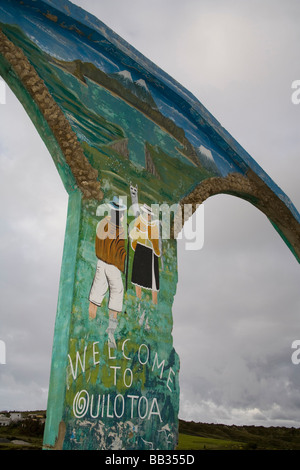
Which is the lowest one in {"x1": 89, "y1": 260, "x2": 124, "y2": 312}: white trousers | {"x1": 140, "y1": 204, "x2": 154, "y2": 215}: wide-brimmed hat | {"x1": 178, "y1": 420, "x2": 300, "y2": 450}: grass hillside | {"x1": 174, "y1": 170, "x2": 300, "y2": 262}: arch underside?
{"x1": 178, "y1": 420, "x2": 300, "y2": 450}: grass hillside

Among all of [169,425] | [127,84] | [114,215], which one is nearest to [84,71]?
[127,84]

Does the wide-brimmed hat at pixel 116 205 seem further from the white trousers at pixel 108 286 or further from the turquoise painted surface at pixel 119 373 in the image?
the white trousers at pixel 108 286

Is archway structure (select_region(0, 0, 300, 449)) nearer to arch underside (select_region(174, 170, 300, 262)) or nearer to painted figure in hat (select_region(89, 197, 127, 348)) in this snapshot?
painted figure in hat (select_region(89, 197, 127, 348))

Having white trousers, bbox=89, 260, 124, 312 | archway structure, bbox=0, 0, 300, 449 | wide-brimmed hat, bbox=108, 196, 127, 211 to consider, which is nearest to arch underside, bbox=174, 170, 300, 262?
archway structure, bbox=0, 0, 300, 449

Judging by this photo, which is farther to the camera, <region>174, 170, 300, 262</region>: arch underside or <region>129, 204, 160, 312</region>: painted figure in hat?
<region>174, 170, 300, 262</region>: arch underside

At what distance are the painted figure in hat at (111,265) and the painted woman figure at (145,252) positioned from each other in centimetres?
21

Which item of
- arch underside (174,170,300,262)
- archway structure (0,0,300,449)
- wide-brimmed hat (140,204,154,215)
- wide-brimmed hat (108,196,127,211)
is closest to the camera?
archway structure (0,0,300,449)

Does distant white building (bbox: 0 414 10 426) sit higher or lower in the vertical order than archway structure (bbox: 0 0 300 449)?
lower

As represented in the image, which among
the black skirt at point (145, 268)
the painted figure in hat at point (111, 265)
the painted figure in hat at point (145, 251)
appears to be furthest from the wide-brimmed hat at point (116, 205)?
the black skirt at point (145, 268)

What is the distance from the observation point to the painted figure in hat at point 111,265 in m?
4.38

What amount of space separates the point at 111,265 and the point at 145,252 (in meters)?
0.60

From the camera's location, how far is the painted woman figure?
4919 millimetres

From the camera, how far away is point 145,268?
503 cm

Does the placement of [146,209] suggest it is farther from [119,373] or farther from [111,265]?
[119,373]
